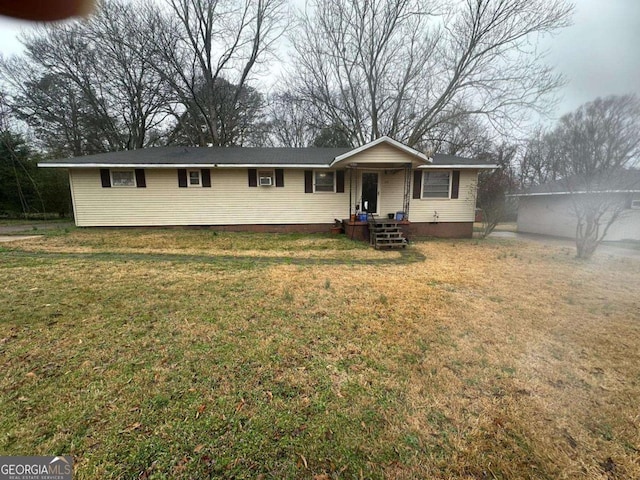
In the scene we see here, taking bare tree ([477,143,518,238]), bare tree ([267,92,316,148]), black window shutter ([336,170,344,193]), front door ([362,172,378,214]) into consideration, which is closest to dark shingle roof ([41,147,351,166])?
black window shutter ([336,170,344,193])

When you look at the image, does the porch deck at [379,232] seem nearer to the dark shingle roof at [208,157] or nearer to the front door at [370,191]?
the front door at [370,191]

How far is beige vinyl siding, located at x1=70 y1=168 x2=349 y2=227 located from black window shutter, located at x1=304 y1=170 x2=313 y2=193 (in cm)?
14

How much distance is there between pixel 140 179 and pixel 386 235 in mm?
9582

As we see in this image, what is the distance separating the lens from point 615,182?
6648mm

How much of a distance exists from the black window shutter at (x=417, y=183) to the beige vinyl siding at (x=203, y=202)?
2773 mm

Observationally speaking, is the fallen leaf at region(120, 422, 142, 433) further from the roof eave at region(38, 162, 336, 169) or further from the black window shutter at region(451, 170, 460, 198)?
the black window shutter at region(451, 170, 460, 198)

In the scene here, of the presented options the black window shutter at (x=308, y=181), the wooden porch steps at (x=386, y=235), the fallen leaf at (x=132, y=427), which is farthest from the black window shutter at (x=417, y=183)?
the fallen leaf at (x=132, y=427)

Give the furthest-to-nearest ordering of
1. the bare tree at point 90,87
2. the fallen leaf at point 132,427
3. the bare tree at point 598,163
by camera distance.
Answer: the bare tree at point 90,87 < the bare tree at point 598,163 < the fallen leaf at point 132,427

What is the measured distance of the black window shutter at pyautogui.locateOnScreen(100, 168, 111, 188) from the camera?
35.0 ft

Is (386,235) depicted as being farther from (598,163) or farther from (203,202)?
(203,202)

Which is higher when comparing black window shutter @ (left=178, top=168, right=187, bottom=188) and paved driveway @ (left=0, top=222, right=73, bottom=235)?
black window shutter @ (left=178, top=168, right=187, bottom=188)

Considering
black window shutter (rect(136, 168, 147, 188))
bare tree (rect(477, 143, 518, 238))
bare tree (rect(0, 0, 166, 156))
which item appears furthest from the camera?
bare tree (rect(0, 0, 166, 156))

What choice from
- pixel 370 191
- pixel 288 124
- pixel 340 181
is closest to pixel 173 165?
pixel 340 181

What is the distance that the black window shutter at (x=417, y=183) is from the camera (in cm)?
1150
